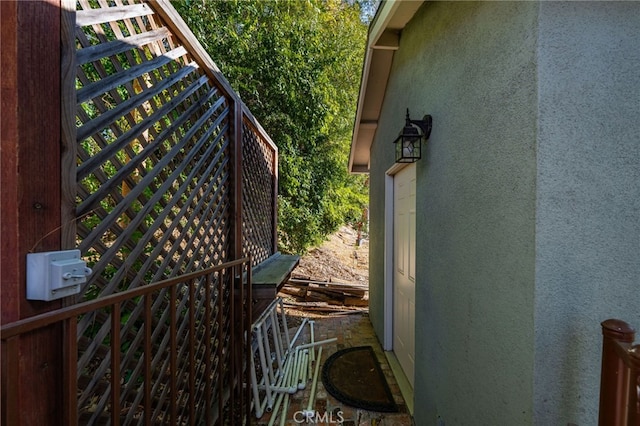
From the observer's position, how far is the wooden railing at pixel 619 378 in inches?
35.0

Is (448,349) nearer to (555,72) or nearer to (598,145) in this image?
(598,145)

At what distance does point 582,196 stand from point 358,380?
276 cm

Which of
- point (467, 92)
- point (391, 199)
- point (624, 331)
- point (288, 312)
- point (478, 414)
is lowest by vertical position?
point (288, 312)

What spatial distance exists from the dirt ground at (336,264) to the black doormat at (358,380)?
3189 mm

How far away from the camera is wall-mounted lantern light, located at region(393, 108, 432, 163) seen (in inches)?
86.3

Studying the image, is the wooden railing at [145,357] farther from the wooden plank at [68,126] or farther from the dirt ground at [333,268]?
the dirt ground at [333,268]

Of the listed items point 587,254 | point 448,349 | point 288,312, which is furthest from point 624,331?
point 288,312

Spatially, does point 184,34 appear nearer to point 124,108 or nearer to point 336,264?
point 124,108

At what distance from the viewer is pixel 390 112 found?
A: 11.5 feet

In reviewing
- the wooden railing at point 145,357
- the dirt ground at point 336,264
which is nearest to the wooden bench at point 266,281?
the wooden railing at point 145,357

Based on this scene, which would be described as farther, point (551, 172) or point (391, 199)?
point (391, 199)

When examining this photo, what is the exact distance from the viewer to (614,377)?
38.5 inches

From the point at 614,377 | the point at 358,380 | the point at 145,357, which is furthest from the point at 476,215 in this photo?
the point at 358,380

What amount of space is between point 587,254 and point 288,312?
4724 millimetres
